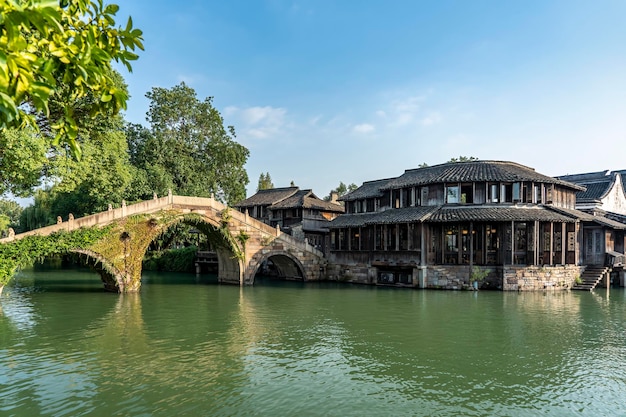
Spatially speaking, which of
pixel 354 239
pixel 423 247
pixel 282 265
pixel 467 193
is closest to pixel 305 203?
pixel 282 265

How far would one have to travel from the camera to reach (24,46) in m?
3.68

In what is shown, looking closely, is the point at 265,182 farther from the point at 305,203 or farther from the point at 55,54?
the point at 55,54

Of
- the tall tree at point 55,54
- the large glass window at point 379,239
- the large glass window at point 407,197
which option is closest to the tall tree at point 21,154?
the tall tree at point 55,54

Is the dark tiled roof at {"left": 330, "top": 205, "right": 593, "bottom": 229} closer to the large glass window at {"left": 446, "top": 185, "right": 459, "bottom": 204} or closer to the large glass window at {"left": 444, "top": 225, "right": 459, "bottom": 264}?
the large glass window at {"left": 446, "top": 185, "right": 459, "bottom": 204}

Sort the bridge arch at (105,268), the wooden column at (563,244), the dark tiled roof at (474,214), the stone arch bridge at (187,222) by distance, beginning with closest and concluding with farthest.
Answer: the bridge arch at (105,268) < the stone arch bridge at (187,222) < the dark tiled roof at (474,214) < the wooden column at (563,244)

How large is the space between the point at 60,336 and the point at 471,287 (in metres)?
25.2

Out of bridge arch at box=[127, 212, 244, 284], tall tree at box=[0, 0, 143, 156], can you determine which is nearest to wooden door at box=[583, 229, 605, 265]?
bridge arch at box=[127, 212, 244, 284]

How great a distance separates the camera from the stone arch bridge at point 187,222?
2755 cm

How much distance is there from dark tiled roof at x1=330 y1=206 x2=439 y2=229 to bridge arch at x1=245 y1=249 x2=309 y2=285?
4784 mm

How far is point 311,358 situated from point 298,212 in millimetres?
35151

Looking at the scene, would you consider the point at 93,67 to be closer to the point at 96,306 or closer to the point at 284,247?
the point at 96,306

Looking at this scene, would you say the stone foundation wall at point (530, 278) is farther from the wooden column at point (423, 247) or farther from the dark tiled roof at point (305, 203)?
the dark tiled roof at point (305, 203)

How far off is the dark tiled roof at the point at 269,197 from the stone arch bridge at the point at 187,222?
39.6 feet

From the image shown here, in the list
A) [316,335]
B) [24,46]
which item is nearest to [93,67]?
[24,46]
